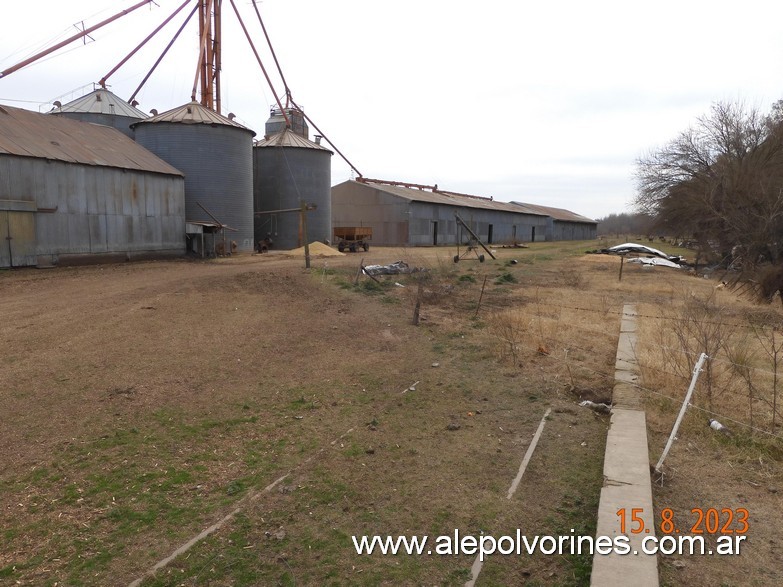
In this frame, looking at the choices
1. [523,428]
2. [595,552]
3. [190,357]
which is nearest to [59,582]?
[595,552]

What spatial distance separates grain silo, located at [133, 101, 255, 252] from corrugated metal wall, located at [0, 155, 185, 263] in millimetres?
1941

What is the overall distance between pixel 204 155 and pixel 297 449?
1042 inches

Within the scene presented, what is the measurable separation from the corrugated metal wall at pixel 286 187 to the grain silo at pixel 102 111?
302 inches

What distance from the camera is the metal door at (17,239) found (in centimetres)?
1945

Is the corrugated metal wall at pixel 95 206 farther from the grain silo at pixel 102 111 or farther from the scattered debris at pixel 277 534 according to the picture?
A: the scattered debris at pixel 277 534

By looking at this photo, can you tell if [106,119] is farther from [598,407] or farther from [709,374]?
[709,374]

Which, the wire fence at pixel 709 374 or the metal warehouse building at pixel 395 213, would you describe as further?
the metal warehouse building at pixel 395 213

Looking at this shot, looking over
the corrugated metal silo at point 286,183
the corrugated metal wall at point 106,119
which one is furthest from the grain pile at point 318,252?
the corrugated metal wall at point 106,119

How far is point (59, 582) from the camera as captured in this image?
365 centimetres

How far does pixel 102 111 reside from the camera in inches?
1325

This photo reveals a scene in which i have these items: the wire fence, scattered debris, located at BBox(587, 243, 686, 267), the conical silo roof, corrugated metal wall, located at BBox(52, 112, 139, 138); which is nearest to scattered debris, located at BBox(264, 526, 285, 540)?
the wire fence

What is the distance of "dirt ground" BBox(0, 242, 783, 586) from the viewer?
3.98 meters

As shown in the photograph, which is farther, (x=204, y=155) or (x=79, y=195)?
(x=204, y=155)

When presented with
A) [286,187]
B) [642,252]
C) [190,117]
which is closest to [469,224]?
[642,252]
